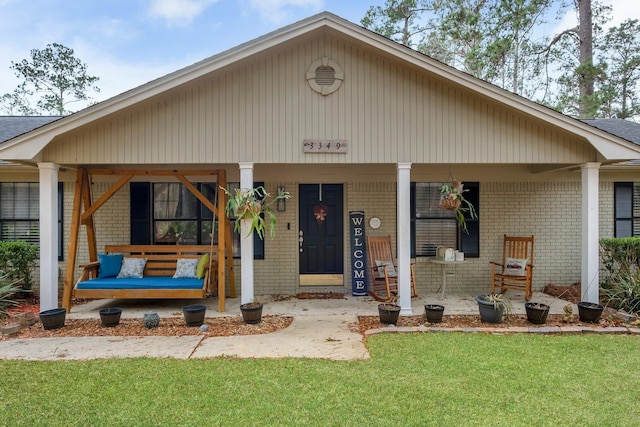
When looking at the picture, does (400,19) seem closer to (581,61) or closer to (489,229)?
(581,61)

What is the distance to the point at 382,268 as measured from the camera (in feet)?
23.9

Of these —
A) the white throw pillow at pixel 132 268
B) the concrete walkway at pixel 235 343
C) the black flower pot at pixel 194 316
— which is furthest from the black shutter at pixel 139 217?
the black flower pot at pixel 194 316

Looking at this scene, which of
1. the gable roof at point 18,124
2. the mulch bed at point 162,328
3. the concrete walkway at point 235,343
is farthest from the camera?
the gable roof at point 18,124

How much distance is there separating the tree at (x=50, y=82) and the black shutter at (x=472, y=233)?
24.3 meters

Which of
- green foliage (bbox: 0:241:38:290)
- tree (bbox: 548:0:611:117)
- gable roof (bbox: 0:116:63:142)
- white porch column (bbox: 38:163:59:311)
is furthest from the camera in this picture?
tree (bbox: 548:0:611:117)

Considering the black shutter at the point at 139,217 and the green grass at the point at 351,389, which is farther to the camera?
the black shutter at the point at 139,217

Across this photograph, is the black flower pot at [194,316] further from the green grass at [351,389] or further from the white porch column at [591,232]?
the white porch column at [591,232]

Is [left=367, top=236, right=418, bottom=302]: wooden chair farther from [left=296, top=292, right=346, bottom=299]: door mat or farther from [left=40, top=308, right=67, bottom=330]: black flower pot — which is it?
[left=40, top=308, right=67, bottom=330]: black flower pot

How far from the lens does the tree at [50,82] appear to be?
23.1m

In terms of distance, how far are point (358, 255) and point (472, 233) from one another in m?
2.30

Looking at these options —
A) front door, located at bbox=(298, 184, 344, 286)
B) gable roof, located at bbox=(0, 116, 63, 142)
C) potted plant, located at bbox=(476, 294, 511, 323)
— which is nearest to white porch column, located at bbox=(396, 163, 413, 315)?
potted plant, located at bbox=(476, 294, 511, 323)

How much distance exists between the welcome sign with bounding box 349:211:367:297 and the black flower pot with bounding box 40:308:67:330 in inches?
184

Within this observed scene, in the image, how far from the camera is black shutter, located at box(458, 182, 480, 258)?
781 cm

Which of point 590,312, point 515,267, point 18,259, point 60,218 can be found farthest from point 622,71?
point 18,259
